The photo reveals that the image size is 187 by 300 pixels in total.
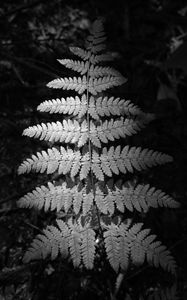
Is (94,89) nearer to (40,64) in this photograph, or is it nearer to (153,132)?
(153,132)

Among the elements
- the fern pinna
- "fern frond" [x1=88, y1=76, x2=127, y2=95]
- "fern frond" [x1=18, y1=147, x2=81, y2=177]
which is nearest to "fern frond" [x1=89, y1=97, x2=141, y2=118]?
the fern pinna

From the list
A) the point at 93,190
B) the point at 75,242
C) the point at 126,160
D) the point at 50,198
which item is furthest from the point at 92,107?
the point at 75,242

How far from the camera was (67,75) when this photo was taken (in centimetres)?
393

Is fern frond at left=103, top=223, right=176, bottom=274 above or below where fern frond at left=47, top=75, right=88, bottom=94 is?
below

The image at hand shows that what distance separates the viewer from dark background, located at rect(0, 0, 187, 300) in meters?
2.91

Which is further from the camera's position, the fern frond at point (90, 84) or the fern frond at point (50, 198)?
the fern frond at point (90, 84)

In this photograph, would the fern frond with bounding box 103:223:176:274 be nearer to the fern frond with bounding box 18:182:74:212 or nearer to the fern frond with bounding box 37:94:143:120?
the fern frond with bounding box 18:182:74:212

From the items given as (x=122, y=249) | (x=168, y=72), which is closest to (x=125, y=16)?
(x=168, y=72)

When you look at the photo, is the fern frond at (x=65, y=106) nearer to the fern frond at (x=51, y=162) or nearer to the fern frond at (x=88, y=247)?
the fern frond at (x=51, y=162)

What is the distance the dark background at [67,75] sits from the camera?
2914 mm

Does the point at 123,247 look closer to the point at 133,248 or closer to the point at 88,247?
the point at 133,248

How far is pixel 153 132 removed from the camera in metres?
3.73

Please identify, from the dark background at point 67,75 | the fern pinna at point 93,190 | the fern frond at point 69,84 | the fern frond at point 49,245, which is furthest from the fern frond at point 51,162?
the dark background at point 67,75

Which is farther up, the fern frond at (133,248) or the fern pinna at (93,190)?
the fern pinna at (93,190)
